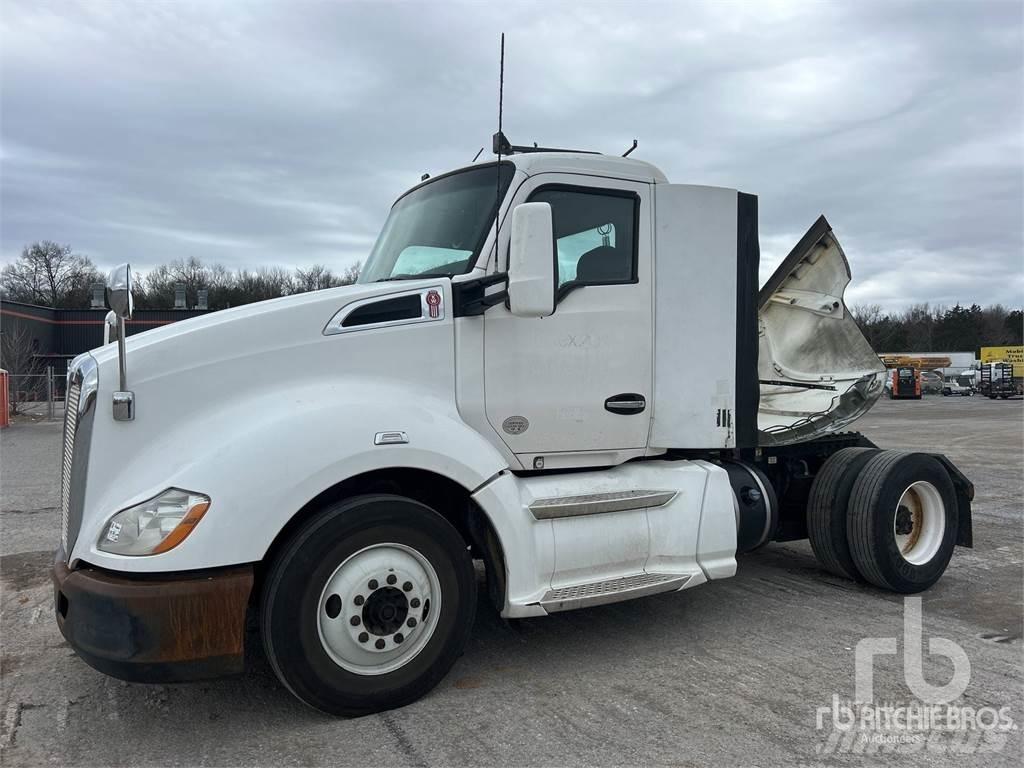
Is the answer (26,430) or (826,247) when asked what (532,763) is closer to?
(826,247)

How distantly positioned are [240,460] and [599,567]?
2.11 meters

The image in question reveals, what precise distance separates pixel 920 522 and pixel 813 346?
1.84m

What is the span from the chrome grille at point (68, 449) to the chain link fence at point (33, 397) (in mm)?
24813

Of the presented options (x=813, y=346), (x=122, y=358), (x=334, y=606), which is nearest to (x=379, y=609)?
(x=334, y=606)

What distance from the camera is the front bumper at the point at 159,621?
3.29m

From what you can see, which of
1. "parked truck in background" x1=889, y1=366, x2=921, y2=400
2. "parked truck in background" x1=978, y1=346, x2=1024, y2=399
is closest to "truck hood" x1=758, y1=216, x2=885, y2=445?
"parked truck in background" x1=889, y1=366, x2=921, y2=400

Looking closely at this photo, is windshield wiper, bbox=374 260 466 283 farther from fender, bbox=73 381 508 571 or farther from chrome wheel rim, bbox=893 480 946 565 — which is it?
chrome wheel rim, bbox=893 480 946 565

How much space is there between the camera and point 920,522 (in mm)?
6148

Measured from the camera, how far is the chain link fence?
1032 inches

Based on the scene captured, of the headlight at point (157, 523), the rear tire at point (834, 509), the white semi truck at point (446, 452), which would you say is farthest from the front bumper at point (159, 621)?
the rear tire at point (834, 509)

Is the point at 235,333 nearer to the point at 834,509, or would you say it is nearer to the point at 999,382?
the point at 834,509

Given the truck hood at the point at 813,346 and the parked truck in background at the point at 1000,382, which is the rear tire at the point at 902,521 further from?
the parked truck in background at the point at 1000,382

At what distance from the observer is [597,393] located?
15.5ft

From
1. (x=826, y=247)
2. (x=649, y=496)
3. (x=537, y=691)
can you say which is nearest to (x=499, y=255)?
(x=649, y=496)
